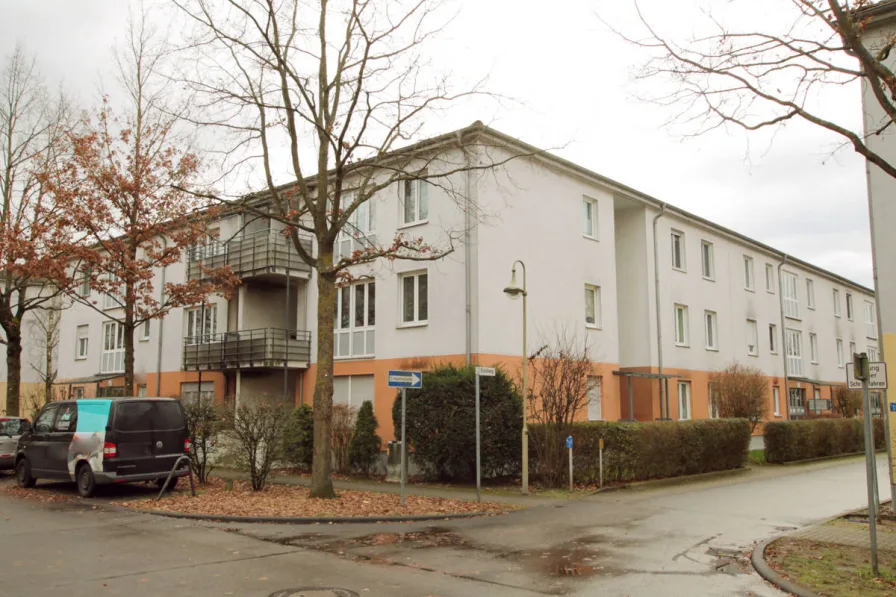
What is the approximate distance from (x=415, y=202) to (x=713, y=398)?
1407 cm

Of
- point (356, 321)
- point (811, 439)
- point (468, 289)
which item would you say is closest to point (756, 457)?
point (811, 439)

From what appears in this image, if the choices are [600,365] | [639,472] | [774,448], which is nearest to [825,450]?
[774,448]

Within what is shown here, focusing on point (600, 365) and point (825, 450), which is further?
point (825, 450)

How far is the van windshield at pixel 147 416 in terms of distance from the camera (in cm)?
1445

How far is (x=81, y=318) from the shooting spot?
3503 cm

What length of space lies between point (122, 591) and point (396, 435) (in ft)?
38.4

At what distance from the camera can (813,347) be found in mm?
38812

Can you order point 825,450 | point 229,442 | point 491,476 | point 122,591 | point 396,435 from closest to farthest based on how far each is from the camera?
1. point 122,591
2. point 229,442
3. point 491,476
4. point 396,435
5. point 825,450

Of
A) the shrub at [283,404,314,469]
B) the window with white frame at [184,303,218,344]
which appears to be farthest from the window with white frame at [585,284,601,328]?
the window with white frame at [184,303,218,344]

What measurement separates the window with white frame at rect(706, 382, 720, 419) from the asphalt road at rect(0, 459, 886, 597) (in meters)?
12.5

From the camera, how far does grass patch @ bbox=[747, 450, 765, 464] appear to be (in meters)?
25.2

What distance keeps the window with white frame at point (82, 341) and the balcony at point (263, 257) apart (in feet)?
41.5

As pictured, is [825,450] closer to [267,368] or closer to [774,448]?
[774,448]

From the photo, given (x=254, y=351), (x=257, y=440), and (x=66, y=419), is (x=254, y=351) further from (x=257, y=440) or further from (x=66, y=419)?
(x=257, y=440)
